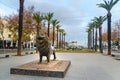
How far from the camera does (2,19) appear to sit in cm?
6181

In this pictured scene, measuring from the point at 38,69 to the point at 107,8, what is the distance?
34.9 metres

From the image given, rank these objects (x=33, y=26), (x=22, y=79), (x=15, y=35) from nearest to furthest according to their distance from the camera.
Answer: (x=22, y=79) < (x=33, y=26) < (x=15, y=35)

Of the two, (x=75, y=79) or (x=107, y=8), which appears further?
(x=107, y=8)

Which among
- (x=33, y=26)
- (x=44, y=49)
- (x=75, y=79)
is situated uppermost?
(x=33, y=26)

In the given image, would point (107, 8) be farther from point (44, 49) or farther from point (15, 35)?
point (44, 49)

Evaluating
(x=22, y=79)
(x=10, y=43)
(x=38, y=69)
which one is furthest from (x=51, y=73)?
(x=10, y=43)

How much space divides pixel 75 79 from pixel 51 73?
118 cm

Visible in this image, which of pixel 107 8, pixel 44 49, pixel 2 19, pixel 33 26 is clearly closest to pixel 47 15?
pixel 33 26

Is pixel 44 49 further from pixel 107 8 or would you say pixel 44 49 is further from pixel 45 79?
pixel 107 8

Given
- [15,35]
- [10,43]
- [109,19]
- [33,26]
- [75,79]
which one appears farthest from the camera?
[10,43]

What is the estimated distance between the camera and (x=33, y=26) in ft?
178

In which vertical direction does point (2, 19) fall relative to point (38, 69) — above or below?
above

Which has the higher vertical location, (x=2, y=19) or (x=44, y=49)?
(x=2, y=19)

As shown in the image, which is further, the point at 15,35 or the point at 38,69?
the point at 15,35
